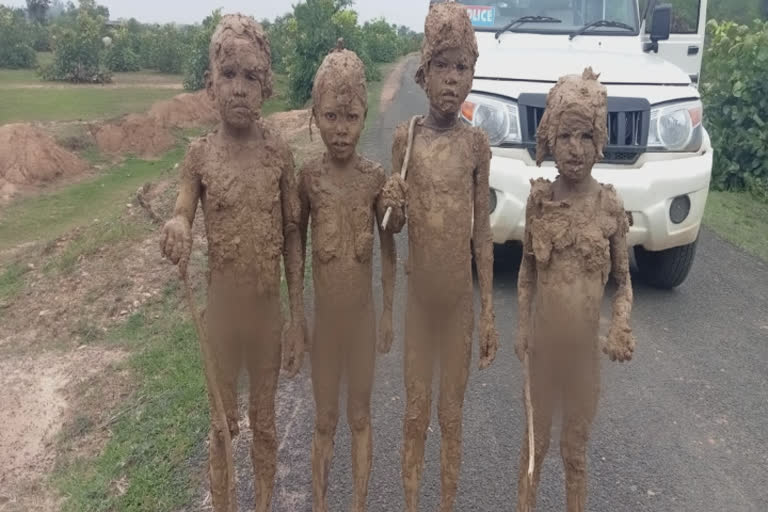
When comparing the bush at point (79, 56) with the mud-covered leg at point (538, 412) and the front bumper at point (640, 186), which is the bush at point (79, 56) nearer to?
the front bumper at point (640, 186)

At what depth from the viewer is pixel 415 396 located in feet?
10.9

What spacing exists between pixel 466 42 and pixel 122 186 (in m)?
12.5

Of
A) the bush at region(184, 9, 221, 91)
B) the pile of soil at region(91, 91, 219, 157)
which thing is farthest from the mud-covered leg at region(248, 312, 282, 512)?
the bush at region(184, 9, 221, 91)

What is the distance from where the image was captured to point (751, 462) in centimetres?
424

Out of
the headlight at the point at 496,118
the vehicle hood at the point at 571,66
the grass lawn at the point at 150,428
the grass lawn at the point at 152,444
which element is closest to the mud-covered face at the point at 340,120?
the grass lawn at the point at 150,428

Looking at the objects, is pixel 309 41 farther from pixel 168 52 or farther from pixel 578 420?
pixel 578 420

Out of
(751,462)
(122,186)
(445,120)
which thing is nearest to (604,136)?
(445,120)

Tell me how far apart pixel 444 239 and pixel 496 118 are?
2.73 metres

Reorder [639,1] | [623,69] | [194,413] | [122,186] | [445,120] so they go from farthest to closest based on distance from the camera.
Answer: [122,186]
[639,1]
[623,69]
[194,413]
[445,120]

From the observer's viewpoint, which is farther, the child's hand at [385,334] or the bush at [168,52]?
the bush at [168,52]

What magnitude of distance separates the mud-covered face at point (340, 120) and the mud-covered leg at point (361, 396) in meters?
0.79

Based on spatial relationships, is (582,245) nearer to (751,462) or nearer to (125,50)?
(751,462)

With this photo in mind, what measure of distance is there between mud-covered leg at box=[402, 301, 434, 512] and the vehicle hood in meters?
3.20

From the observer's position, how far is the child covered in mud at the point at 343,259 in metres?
3.02
